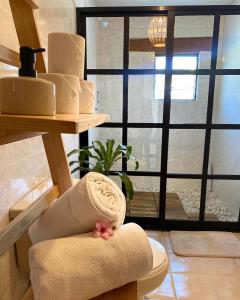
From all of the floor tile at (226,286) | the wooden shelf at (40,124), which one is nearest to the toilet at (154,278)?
the floor tile at (226,286)

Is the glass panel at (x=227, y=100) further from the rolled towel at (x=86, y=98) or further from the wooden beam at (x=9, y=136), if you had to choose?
the wooden beam at (x=9, y=136)

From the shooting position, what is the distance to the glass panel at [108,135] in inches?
88.4

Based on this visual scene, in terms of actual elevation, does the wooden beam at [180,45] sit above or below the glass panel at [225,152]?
above

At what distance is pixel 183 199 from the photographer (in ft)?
7.93

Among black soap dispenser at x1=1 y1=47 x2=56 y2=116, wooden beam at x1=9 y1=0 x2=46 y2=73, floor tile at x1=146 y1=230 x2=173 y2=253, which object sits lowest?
floor tile at x1=146 y1=230 x2=173 y2=253

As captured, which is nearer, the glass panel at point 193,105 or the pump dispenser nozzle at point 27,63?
the pump dispenser nozzle at point 27,63

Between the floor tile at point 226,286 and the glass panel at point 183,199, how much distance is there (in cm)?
70

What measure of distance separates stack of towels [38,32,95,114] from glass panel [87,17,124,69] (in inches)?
60.2

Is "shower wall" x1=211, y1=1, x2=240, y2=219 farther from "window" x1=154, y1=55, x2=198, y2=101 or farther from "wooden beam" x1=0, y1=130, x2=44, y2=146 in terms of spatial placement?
"wooden beam" x1=0, y1=130, x2=44, y2=146

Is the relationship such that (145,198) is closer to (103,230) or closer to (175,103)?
(175,103)

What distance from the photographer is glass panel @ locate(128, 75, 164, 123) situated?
86.0 inches

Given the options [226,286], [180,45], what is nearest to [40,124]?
[226,286]

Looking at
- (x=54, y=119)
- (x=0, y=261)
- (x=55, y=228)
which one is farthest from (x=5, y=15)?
(x=0, y=261)

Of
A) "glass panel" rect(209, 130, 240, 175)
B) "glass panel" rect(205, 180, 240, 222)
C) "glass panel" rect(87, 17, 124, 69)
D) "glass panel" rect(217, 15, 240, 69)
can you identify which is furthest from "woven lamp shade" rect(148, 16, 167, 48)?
"glass panel" rect(205, 180, 240, 222)
